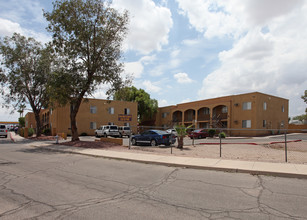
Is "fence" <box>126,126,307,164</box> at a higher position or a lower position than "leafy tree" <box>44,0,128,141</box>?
lower

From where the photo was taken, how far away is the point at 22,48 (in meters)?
30.4

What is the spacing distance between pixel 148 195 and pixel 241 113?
118 ft

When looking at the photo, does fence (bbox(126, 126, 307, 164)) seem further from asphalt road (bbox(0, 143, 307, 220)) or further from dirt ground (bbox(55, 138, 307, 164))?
asphalt road (bbox(0, 143, 307, 220))

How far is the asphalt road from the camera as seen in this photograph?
4809 millimetres

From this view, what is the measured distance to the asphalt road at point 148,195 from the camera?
481cm

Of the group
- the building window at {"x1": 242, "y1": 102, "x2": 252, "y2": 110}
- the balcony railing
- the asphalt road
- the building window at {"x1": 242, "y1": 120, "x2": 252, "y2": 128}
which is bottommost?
the asphalt road

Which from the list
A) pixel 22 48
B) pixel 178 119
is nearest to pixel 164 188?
pixel 22 48

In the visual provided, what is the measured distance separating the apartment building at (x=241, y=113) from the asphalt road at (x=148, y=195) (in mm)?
32106

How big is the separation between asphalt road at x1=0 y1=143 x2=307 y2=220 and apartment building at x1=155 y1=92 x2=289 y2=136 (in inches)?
1264

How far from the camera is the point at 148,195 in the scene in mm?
6094

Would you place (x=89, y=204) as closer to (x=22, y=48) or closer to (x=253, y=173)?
(x=253, y=173)

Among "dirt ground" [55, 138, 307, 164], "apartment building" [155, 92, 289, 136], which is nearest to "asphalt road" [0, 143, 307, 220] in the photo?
"dirt ground" [55, 138, 307, 164]

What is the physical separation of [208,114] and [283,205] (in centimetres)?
4107

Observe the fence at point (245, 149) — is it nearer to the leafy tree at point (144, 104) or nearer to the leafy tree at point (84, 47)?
the leafy tree at point (84, 47)
